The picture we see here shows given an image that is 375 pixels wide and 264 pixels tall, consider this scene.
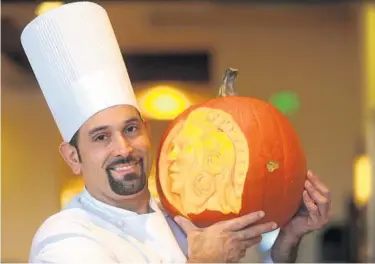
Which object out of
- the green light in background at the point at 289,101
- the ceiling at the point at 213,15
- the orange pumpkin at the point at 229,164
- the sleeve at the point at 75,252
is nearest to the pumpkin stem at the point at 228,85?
the orange pumpkin at the point at 229,164

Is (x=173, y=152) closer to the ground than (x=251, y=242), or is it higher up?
higher up

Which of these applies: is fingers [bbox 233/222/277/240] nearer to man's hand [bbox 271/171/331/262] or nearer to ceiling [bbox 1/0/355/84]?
man's hand [bbox 271/171/331/262]

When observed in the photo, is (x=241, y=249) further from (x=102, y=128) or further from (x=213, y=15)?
(x=213, y=15)

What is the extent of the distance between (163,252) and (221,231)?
0.09m

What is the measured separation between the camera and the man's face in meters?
1.01

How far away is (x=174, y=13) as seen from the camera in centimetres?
336

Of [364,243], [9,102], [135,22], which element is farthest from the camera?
[364,243]

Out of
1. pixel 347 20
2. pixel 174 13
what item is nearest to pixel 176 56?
pixel 174 13

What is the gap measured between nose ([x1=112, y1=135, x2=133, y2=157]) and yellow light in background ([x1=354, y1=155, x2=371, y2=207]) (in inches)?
97.6

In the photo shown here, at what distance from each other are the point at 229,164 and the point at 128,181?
0.13 m

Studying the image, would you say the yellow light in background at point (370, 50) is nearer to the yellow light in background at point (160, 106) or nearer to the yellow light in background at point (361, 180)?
the yellow light in background at point (361, 180)

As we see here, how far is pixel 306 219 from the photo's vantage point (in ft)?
3.58

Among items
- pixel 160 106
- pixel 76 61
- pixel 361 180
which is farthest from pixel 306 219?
pixel 361 180

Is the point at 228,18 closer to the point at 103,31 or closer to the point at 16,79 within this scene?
the point at 16,79
